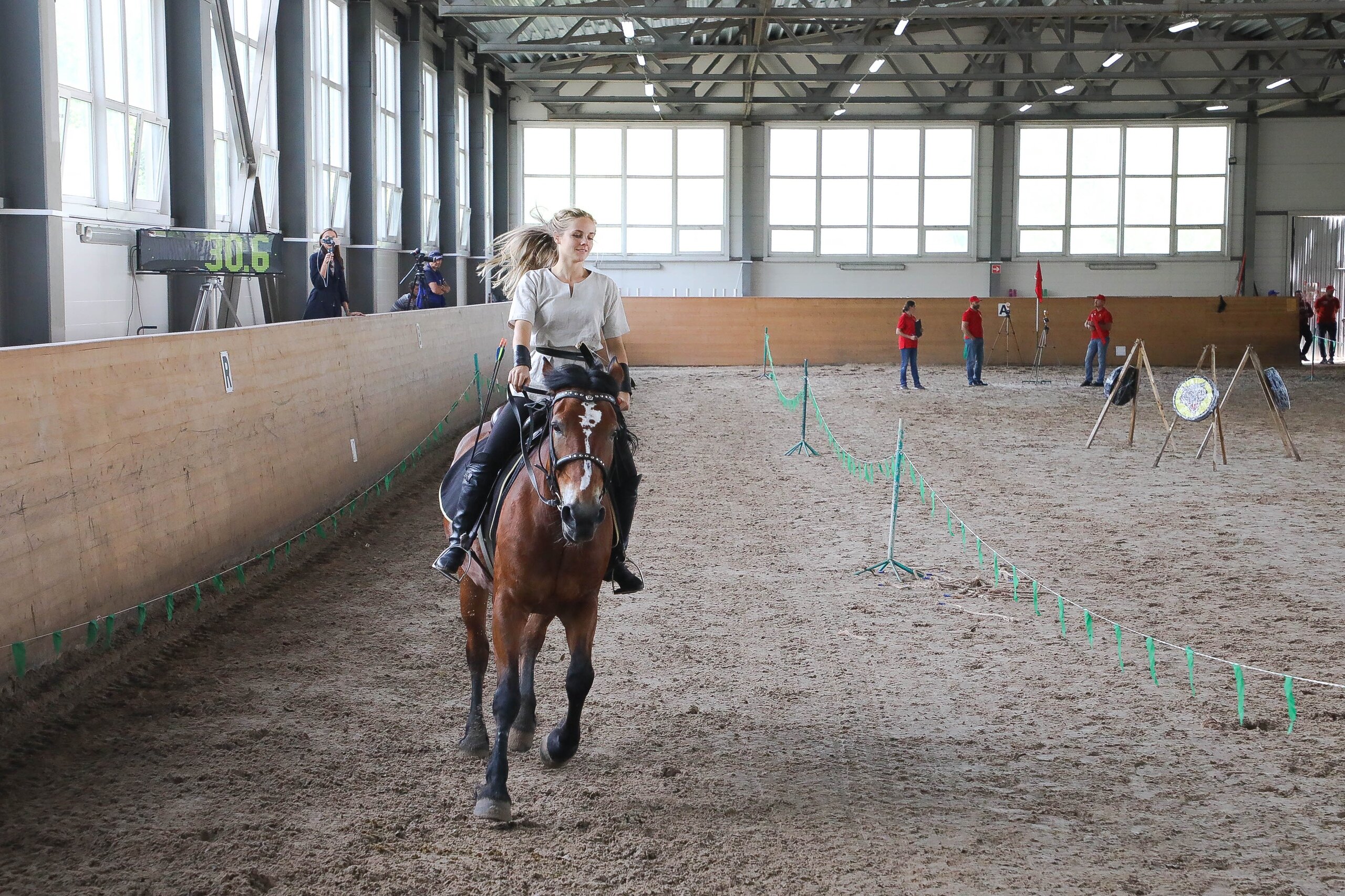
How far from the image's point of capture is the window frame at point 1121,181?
3750 centimetres

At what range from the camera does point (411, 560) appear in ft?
31.5

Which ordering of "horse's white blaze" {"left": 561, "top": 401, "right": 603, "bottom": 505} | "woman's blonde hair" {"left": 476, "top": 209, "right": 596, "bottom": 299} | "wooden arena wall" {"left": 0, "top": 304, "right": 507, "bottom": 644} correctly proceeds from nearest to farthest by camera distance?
1. "horse's white blaze" {"left": 561, "top": 401, "right": 603, "bottom": 505}
2. "woman's blonde hair" {"left": 476, "top": 209, "right": 596, "bottom": 299}
3. "wooden arena wall" {"left": 0, "top": 304, "right": 507, "bottom": 644}

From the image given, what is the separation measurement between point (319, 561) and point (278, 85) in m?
12.7

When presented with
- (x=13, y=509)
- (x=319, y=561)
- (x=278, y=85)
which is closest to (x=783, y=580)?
(x=319, y=561)

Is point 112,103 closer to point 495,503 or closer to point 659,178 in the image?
point 495,503

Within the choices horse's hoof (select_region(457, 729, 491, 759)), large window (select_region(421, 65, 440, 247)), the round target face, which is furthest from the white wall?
large window (select_region(421, 65, 440, 247))

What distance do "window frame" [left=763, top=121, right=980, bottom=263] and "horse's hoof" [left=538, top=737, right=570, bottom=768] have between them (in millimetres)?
33603

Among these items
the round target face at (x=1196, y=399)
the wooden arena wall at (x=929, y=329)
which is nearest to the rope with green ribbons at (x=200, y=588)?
the round target face at (x=1196, y=399)

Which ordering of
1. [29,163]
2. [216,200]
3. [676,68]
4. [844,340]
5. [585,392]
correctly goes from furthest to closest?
[676,68] < [844,340] < [216,200] < [29,163] < [585,392]

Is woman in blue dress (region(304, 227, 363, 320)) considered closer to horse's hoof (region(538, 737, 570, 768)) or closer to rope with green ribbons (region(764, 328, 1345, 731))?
rope with green ribbons (region(764, 328, 1345, 731))

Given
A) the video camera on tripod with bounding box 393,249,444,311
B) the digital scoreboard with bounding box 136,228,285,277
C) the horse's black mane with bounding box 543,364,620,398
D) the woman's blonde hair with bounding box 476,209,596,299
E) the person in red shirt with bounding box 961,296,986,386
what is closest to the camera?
the horse's black mane with bounding box 543,364,620,398

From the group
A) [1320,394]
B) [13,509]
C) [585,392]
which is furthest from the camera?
[1320,394]

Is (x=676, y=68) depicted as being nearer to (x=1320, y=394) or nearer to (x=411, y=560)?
(x=1320, y=394)

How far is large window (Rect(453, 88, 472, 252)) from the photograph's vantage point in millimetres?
32341
